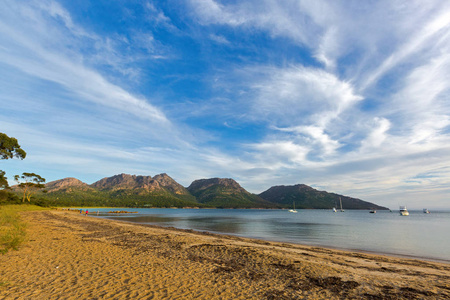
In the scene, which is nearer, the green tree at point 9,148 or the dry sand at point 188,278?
the dry sand at point 188,278

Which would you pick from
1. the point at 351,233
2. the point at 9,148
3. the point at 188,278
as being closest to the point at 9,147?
the point at 9,148

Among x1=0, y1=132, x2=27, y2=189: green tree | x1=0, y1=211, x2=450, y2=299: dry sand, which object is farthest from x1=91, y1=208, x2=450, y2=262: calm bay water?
x1=0, y1=132, x2=27, y2=189: green tree

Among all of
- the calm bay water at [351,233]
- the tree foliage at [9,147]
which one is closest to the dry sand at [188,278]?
the calm bay water at [351,233]

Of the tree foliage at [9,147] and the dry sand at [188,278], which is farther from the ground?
the tree foliage at [9,147]

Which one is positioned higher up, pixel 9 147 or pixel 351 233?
pixel 9 147

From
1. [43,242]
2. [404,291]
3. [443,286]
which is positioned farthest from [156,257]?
[443,286]

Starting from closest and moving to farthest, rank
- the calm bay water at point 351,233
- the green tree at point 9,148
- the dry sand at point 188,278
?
the dry sand at point 188,278
the calm bay water at point 351,233
the green tree at point 9,148

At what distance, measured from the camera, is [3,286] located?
869 centimetres

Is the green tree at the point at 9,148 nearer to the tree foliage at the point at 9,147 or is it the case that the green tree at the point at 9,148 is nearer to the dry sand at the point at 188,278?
the tree foliage at the point at 9,147

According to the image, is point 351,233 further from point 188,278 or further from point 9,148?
point 9,148

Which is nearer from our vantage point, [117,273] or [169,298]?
[169,298]

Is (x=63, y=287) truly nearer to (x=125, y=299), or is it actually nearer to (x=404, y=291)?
(x=125, y=299)

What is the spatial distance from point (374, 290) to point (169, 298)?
9422 mm

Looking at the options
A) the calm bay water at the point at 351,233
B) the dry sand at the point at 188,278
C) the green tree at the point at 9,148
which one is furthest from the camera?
the green tree at the point at 9,148
